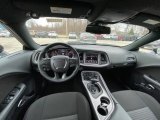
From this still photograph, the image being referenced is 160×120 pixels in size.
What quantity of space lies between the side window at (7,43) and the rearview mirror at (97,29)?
111 centimetres

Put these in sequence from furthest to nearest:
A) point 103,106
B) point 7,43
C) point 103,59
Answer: point 103,59
point 7,43
point 103,106

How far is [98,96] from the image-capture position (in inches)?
87.4

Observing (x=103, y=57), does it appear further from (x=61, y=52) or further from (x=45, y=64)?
(x=45, y=64)

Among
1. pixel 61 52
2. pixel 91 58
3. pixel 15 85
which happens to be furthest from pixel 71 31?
pixel 15 85

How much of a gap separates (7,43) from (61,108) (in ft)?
4.18

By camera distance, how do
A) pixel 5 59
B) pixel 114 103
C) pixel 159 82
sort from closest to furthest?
pixel 114 103, pixel 5 59, pixel 159 82

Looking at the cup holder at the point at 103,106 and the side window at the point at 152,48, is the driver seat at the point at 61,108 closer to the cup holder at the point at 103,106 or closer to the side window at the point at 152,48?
the cup holder at the point at 103,106

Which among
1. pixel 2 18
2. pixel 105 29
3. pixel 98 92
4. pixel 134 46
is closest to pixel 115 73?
pixel 134 46

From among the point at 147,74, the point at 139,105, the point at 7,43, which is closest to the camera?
the point at 139,105

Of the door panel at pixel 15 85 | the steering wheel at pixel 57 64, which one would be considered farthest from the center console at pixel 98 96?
the door panel at pixel 15 85

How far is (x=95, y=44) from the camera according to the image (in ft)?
12.0

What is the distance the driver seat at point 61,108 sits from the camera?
1.87 m

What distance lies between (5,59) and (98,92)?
4.39 ft

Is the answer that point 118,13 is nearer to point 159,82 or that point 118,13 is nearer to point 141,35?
point 141,35
